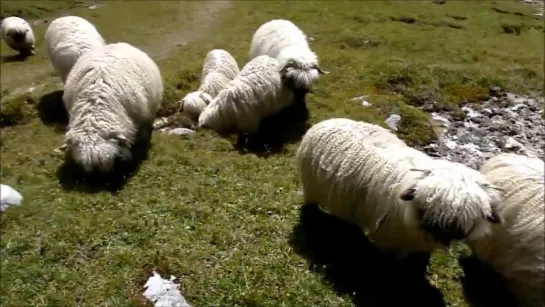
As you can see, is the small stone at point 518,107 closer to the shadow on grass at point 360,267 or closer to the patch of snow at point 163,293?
the shadow on grass at point 360,267

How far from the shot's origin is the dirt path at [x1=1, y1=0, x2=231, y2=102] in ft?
47.0

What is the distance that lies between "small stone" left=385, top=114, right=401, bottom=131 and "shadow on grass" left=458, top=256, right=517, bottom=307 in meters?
4.38

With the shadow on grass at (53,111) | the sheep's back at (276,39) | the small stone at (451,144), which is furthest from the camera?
the sheep's back at (276,39)

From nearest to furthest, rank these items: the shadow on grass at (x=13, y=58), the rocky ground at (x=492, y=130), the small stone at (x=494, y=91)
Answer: the rocky ground at (x=492, y=130)
the small stone at (x=494, y=91)
the shadow on grass at (x=13, y=58)

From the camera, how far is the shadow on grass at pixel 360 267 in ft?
22.0

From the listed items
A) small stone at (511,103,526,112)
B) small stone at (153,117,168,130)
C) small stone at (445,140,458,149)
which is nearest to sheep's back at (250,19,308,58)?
small stone at (153,117,168,130)

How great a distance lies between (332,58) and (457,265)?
9.43m

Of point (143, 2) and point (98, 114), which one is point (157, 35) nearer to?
point (143, 2)

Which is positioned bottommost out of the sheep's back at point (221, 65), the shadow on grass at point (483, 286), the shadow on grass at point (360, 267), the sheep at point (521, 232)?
the sheep's back at point (221, 65)

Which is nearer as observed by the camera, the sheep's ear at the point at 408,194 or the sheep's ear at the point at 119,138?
the sheep's ear at the point at 408,194

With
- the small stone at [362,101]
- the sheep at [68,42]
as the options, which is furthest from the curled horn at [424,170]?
the sheep at [68,42]

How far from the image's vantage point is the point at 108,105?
920cm

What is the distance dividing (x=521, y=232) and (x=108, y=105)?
6650mm

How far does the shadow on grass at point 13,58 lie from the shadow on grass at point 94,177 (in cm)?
1098
